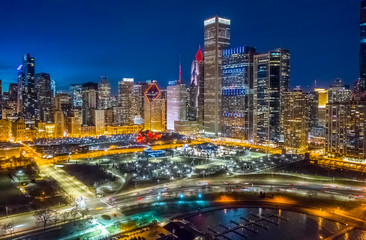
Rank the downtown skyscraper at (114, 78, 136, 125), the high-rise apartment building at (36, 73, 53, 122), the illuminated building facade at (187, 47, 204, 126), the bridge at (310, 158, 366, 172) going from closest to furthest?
the bridge at (310, 158, 366, 172), the illuminated building facade at (187, 47, 204, 126), the high-rise apartment building at (36, 73, 53, 122), the downtown skyscraper at (114, 78, 136, 125)

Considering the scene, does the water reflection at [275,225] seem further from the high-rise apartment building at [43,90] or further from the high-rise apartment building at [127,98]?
the high-rise apartment building at [43,90]

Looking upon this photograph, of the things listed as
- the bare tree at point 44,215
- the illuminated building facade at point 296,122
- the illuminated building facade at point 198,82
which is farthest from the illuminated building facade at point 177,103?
the bare tree at point 44,215

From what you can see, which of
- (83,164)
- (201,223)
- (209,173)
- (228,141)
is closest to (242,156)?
(209,173)

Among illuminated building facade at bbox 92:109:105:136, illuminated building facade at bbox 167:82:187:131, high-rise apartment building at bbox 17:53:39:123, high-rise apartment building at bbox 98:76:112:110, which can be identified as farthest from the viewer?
high-rise apartment building at bbox 98:76:112:110

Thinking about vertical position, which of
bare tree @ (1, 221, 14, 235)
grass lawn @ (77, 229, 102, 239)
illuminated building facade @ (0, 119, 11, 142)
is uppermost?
illuminated building facade @ (0, 119, 11, 142)

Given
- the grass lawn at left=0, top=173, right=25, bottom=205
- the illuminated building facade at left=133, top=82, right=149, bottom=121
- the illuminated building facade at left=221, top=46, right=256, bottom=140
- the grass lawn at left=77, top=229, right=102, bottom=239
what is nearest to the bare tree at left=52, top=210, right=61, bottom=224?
the grass lawn at left=77, top=229, right=102, bottom=239

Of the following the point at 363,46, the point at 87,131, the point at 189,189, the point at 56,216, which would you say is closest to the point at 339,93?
the point at 363,46

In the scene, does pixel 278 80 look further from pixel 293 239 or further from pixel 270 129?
pixel 293 239

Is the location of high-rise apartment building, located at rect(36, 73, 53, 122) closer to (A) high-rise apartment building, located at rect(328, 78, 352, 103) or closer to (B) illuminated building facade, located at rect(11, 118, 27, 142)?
(B) illuminated building facade, located at rect(11, 118, 27, 142)

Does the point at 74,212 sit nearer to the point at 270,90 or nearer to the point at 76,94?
the point at 270,90
